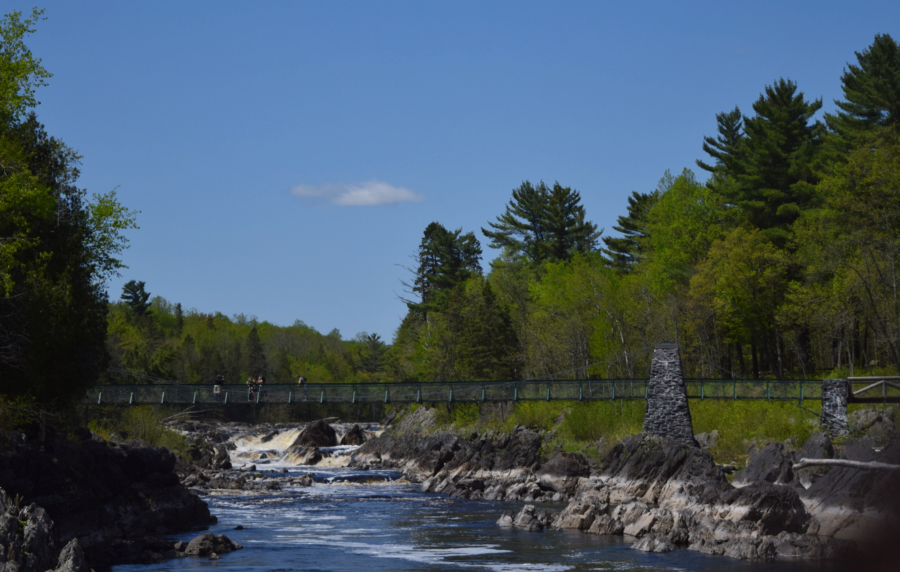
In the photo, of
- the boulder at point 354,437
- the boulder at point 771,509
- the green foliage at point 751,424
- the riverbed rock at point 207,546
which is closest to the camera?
the riverbed rock at point 207,546

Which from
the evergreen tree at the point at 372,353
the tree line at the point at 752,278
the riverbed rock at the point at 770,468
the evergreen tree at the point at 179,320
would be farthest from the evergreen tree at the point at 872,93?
the evergreen tree at the point at 179,320

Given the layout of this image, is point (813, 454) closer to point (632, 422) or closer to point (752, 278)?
point (632, 422)

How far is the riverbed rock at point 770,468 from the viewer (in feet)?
78.4

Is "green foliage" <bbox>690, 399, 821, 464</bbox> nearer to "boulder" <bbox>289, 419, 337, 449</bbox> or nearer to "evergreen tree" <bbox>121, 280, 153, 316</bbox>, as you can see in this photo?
"boulder" <bbox>289, 419, 337, 449</bbox>

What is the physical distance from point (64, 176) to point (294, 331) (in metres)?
116

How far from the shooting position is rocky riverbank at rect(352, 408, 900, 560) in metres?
19.2

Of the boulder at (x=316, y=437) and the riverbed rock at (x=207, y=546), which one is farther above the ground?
the boulder at (x=316, y=437)

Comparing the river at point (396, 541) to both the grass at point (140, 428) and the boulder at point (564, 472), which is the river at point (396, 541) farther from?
the grass at point (140, 428)

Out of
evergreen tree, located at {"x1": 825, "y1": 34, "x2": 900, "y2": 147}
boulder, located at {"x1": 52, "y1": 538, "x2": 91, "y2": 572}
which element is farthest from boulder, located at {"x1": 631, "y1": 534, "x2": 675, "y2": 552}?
evergreen tree, located at {"x1": 825, "y1": 34, "x2": 900, "y2": 147}

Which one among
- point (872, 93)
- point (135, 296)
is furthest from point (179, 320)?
point (872, 93)

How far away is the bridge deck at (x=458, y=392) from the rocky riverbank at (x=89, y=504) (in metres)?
6.67

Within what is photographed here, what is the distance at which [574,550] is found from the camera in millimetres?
19703

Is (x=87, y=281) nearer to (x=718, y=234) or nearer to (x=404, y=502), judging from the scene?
(x=404, y=502)

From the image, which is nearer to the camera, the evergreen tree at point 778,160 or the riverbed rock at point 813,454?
the riverbed rock at point 813,454
